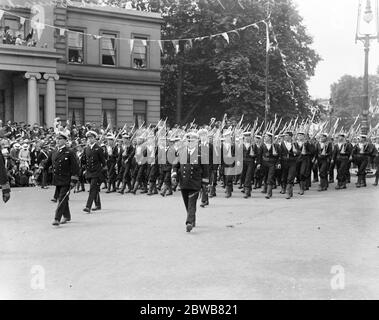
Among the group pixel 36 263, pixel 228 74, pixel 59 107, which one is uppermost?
pixel 228 74

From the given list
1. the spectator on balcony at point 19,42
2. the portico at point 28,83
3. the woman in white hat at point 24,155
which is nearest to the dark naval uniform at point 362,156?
the woman in white hat at point 24,155

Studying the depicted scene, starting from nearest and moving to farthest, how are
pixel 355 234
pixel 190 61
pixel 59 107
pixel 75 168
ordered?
pixel 355 234
pixel 75 168
pixel 59 107
pixel 190 61

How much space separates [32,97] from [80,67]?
20.9 ft

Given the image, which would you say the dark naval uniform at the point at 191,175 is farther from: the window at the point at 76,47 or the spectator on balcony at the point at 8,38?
the window at the point at 76,47

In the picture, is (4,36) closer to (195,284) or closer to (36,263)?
(36,263)

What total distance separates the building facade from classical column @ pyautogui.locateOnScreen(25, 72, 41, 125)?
5cm

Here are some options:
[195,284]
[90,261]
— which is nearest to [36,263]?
[90,261]

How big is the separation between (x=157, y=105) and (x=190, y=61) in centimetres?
396

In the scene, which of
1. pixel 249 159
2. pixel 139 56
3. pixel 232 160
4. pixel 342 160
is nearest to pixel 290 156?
pixel 249 159

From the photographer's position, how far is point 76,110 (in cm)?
3744

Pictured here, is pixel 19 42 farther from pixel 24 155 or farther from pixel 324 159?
pixel 324 159

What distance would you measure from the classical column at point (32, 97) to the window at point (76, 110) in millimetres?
5119

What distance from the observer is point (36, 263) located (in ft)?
28.9
